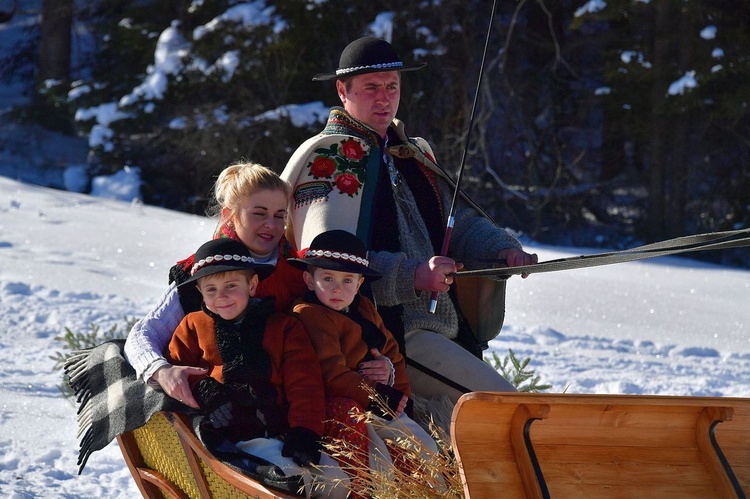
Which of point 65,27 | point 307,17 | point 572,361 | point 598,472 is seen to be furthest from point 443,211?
point 65,27

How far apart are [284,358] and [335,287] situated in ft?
0.96

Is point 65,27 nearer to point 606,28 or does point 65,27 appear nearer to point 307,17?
point 307,17

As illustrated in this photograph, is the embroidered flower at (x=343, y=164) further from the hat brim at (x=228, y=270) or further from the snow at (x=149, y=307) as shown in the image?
the snow at (x=149, y=307)

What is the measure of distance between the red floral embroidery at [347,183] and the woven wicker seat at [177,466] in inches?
42.7

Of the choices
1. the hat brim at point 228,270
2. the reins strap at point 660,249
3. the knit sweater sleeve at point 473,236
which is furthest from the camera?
the knit sweater sleeve at point 473,236

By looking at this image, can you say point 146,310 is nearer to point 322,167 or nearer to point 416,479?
point 322,167

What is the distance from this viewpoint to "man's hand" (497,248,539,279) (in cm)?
382

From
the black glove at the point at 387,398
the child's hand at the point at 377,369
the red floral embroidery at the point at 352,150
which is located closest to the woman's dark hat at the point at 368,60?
the red floral embroidery at the point at 352,150

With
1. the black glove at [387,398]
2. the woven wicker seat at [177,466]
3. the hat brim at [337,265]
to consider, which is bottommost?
the woven wicker seat at [177,466]

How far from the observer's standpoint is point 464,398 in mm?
2203

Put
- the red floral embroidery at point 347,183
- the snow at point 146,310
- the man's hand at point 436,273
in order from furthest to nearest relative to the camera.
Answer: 1. the snow at point 146,310
2. the red floral embroidery at point 347,183
3. the man's hand at point 436,273

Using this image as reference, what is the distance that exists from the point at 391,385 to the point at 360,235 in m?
0.67

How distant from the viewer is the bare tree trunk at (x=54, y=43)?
1622 cm

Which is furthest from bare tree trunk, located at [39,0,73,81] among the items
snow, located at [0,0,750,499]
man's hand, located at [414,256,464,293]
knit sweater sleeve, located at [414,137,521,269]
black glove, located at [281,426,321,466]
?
black glove, located at [281,426,321,466]
